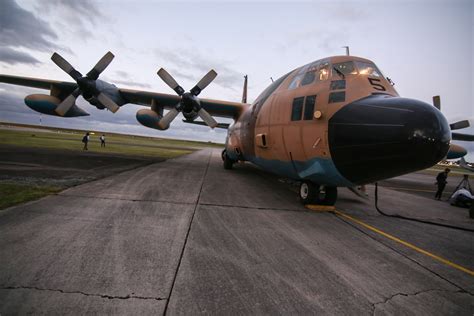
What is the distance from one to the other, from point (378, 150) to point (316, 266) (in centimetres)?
285

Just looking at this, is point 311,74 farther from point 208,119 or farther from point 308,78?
point 208,119

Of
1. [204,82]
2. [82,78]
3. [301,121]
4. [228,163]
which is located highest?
[82,78]

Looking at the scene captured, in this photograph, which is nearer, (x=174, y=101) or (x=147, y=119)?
(x=147, y=119)

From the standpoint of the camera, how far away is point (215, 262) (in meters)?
3.25

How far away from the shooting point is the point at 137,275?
109 inches

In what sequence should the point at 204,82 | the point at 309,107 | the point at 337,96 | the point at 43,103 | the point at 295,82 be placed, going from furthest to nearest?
the point at 204,82 → the point at 43,103 → the point at 295,82 → the point at 309,107 → the point at 337,96

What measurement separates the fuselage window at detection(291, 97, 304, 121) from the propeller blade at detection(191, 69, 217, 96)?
7.53 meters

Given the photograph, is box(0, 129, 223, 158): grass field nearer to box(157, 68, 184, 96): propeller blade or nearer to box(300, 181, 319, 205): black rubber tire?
A: box(157, 68, 184, 96): propeller blade

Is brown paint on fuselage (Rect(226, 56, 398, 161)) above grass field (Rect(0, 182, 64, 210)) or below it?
above

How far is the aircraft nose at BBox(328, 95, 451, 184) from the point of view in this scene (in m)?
4.26

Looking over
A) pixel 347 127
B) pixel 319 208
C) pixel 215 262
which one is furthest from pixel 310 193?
pixel 215 262

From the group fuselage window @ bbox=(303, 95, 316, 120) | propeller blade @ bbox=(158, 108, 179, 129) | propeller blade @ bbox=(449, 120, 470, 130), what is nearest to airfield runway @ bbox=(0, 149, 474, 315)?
fuselage window @ bbox=(303, 95, 316, 120)

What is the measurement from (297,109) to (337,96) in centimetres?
121

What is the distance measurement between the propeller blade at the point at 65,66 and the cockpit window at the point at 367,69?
45.7 ft
